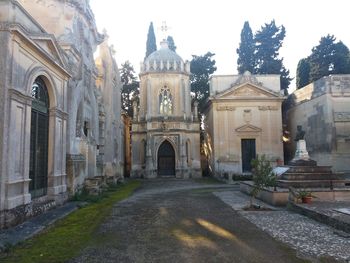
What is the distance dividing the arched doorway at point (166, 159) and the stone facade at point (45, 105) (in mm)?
12015

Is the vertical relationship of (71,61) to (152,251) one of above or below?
above

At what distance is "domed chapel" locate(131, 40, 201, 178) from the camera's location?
104 feet

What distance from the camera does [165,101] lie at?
33938mm

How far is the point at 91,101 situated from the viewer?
19.5 meters

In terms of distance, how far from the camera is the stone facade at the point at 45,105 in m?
8.86

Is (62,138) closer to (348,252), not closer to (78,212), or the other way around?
(78,212)

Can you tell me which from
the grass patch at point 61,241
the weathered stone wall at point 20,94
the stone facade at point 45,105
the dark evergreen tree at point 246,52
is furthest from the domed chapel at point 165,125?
the grass patch at point 61,241

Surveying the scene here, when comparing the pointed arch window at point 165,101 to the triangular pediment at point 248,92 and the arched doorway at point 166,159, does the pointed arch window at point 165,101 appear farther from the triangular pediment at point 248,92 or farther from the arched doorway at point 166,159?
the triangular pediment at point 248,92

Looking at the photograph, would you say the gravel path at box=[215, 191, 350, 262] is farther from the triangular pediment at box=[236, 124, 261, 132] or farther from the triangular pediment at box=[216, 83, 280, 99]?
the triangular pediment at box=[216, 83, 280, 99]

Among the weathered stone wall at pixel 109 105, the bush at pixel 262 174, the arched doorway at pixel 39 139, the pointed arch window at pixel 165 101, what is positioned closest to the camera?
the arched doorway at pixel 39 139

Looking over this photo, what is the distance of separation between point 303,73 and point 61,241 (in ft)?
133

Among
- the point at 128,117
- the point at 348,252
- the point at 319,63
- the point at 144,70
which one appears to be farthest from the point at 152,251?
the point at 319,63

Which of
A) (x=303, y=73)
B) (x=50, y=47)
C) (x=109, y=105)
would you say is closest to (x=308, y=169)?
(x=50, y=47)

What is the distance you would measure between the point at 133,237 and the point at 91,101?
1295cm
